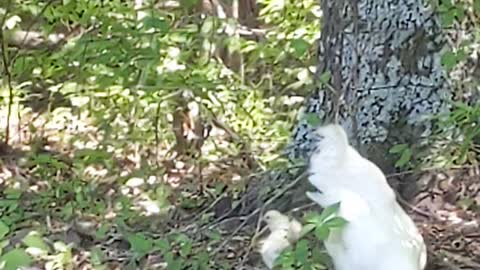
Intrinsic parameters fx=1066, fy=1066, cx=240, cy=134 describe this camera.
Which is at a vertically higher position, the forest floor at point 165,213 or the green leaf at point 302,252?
the green leaf at point 302,252

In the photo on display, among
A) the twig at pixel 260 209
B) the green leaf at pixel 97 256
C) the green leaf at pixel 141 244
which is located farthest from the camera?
the twig at pixel 260 209

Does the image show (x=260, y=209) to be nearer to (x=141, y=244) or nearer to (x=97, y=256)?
(x=97, y=256)

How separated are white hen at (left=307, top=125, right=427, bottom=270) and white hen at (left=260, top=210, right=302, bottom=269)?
119 mm

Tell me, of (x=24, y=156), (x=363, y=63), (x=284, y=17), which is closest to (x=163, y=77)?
(x=363, y=63)

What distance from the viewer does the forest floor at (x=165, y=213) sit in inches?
100

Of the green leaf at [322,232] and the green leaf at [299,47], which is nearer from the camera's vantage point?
the green leaf at [322,232]

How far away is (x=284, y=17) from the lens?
4.02 meters

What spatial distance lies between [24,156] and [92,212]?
50.6 inches

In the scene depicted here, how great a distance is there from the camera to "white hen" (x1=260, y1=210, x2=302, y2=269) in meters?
→ 2.25

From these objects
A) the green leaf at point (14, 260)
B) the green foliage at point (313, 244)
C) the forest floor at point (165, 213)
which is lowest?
the forest floor at point (165, 213)

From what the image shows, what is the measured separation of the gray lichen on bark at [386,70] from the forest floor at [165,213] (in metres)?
0.17

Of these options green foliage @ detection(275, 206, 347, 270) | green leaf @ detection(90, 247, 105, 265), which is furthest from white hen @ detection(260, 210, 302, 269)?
green leaf @ detection(90, 247, 105, 265)

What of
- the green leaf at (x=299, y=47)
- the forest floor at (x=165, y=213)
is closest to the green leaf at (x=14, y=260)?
the forest floor at (x=165, y=213)

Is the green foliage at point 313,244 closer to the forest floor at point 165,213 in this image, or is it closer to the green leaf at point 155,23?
the forest floor at point 165,213
